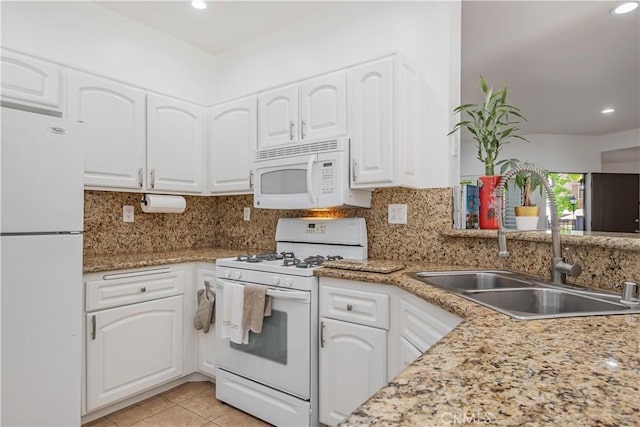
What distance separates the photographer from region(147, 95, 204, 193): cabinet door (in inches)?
104

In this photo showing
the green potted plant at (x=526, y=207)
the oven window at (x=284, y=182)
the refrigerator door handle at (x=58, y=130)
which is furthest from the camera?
the oven window at (x=284, y=182)

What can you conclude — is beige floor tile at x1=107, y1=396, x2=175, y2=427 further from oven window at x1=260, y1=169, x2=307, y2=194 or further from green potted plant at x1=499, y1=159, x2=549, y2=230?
green potted plant at x1=499, y1=159, x2=549, y2=230

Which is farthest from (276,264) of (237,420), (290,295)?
(237,420)

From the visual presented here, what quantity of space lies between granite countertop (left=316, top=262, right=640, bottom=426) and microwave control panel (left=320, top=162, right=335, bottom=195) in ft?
4.45

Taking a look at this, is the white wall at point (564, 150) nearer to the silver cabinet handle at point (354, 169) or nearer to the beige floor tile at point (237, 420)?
the silver cabinet handle at point (354, 169)

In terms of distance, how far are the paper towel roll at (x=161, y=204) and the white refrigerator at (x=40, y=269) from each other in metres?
0.85

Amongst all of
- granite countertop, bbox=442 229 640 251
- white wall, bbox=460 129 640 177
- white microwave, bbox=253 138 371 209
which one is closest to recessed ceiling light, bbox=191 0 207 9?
white microwave, bbox=253 138 371 209

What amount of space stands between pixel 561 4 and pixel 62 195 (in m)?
3.28

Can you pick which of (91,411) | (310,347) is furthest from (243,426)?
(91,411)

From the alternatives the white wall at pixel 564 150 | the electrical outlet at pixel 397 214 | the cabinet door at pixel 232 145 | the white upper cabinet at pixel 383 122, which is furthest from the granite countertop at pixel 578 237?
the white wall at pixel 564 150

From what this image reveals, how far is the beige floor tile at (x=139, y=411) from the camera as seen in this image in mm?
2168

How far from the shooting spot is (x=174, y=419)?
2174mm

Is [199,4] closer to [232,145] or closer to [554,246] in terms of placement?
[232,145]

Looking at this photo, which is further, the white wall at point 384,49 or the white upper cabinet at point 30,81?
the white wall at point 384,49
